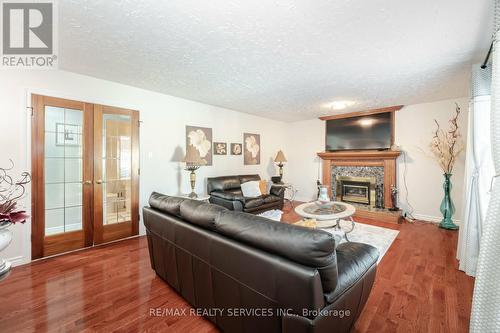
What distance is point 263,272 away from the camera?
122cm

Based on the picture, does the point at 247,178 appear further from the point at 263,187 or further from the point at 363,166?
the point at 363,166

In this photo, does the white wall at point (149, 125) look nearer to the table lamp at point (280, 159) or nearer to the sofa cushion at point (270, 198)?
the table lamp at point (280, 159)

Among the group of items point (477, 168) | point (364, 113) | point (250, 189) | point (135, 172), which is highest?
point (364, 113)

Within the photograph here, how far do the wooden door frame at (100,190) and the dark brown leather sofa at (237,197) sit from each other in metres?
1.45

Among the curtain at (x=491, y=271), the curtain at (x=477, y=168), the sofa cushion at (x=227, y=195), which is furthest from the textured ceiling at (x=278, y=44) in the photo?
the sofa cushion at (x=227, y=195)

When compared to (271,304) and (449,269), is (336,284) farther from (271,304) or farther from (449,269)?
(449,269)

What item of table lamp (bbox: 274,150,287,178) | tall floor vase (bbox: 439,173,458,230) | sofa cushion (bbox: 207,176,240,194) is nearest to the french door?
sofa cushion (bbox: 207,176,240,194)

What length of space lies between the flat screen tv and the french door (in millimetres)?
4801

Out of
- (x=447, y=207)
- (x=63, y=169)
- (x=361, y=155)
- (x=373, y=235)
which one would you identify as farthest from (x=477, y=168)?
(x=63, y=169)

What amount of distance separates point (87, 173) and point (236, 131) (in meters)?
3.25

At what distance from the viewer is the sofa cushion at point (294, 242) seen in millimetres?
1100

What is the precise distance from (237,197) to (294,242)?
3136 millimetres

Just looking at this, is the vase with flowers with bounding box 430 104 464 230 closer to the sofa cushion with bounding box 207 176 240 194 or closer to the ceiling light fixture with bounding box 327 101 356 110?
the ceiling light fixture with bounding box 327 101 356 110

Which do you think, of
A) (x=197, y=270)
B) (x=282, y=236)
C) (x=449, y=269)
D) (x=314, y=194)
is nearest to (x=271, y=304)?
(x=282, y=236)
